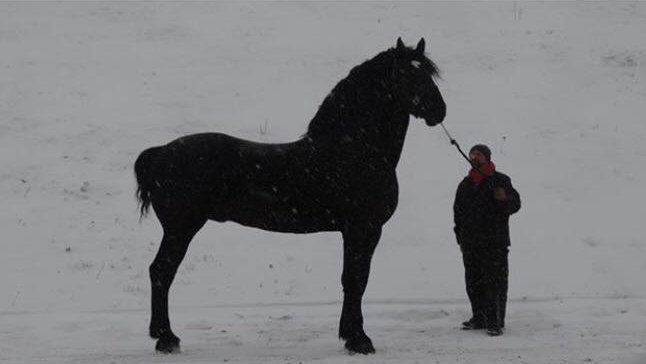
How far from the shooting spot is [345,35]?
19.9 m

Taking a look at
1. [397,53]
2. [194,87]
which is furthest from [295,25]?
[397,53]

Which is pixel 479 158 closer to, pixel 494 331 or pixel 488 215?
pixel 488 215

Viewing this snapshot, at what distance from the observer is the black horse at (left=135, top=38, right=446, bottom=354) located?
23.9 ft

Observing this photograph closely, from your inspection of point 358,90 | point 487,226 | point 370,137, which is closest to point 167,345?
point 370,137

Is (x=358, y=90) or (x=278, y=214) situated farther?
(x=358, y=90)

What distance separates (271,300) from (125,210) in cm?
346

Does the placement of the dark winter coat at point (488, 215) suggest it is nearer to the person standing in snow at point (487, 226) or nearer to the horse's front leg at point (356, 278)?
the person standing in snow at point (487, 226)

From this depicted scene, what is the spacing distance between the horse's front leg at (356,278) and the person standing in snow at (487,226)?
1.87 meters

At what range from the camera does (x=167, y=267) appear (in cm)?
735

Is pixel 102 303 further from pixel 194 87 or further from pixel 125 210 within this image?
pixel 194 87

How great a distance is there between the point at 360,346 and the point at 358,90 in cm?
227

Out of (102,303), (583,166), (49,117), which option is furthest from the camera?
(49,117)

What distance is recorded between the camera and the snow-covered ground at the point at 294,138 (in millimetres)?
8664

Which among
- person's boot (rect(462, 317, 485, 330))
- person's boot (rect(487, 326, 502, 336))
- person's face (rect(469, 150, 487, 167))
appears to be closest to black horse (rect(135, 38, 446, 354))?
person's face (rect(469, 150, 487, 167))
